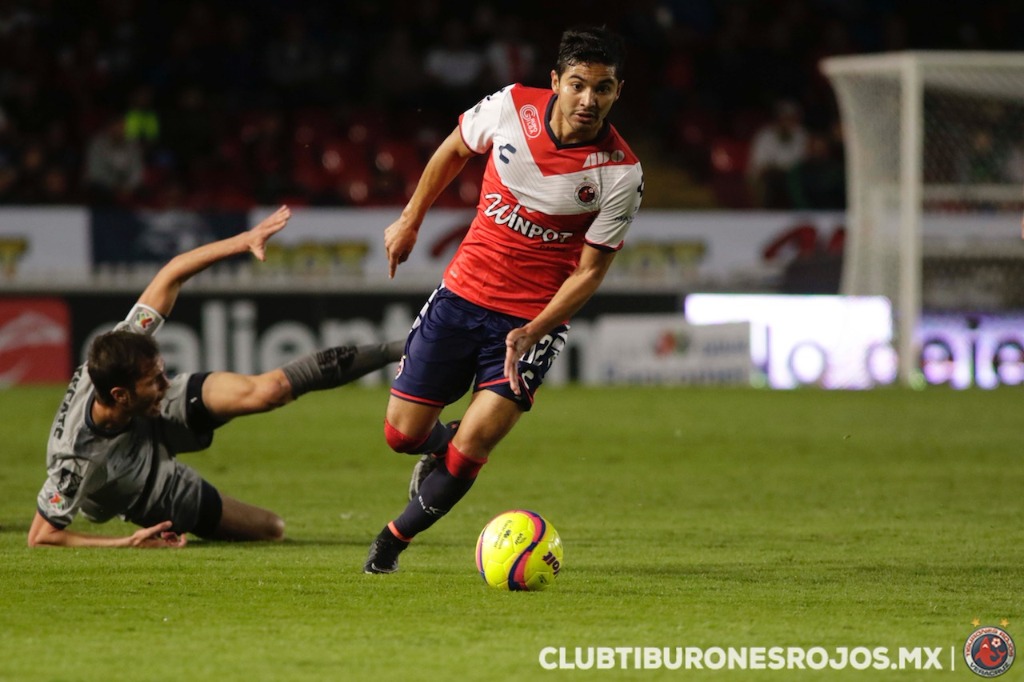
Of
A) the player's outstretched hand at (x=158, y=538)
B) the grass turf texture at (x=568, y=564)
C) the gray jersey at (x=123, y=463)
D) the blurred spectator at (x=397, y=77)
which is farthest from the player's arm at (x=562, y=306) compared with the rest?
the blurred spectator at (x=397, y=77)

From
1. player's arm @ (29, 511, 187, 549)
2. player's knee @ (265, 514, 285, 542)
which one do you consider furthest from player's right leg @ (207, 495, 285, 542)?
player's arm @ (29, 511, 187, 549)

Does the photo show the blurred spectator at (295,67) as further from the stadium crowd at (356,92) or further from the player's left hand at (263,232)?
the player's left hand at (263,232)

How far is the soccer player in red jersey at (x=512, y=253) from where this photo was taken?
5645mm

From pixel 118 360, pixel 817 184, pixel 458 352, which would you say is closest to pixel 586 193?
pixel 458 352

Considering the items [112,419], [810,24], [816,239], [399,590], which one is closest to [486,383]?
[399,590]

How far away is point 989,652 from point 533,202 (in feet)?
8.01

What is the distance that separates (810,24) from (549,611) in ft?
61.5

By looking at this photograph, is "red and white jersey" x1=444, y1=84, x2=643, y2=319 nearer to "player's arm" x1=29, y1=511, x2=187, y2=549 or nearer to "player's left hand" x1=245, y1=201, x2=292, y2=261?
"player's left hand" x1=245, y1=201, x2=292, y2=261

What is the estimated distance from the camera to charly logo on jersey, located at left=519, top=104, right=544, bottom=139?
19.0 ft

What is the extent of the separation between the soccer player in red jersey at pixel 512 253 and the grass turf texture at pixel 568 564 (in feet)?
1.83

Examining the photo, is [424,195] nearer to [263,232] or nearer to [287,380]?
[263,232]

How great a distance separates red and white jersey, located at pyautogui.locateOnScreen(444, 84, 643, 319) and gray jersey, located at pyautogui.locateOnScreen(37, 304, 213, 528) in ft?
4.73

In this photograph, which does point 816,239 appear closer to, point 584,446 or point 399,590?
point 584,446

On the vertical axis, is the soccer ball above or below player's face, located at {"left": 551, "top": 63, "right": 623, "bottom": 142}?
below
